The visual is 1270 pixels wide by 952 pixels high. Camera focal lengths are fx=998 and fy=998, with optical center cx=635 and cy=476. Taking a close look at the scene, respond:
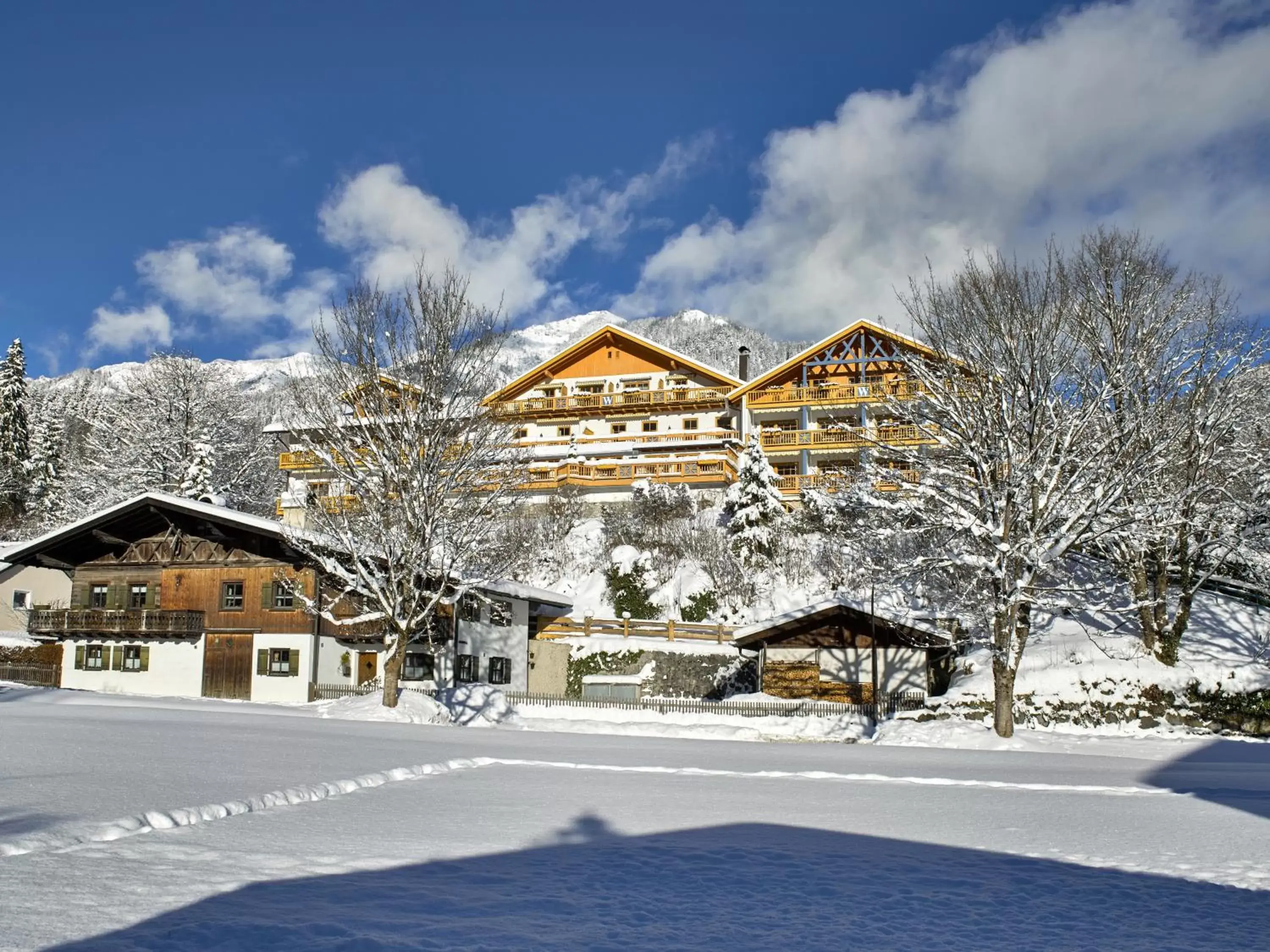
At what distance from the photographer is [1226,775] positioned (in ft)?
57.9

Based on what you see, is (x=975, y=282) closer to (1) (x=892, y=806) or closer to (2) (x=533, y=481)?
(1) (x=892, y=806)

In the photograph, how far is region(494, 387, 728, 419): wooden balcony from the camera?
2313 inches

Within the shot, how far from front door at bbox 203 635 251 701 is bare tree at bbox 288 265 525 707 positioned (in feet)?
32.0

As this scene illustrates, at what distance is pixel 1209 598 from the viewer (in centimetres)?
3300

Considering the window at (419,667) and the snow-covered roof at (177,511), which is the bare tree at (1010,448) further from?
the window at (419,667)

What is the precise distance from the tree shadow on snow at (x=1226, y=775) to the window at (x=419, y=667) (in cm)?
2554

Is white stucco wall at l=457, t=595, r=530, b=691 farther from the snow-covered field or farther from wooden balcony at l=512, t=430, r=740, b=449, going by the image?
the snow-covered field

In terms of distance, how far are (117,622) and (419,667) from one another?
36.5 ft

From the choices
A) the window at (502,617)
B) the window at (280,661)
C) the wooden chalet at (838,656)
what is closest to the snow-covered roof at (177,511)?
the window at (502,617)

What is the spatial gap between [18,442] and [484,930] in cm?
7216

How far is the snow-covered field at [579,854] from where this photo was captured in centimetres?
538

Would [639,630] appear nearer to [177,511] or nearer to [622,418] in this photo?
[177,511]

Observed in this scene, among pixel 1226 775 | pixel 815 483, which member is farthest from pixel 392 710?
pixel 815 483

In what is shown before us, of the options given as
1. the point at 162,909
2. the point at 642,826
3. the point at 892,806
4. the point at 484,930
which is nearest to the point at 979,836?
the point at 892,806
